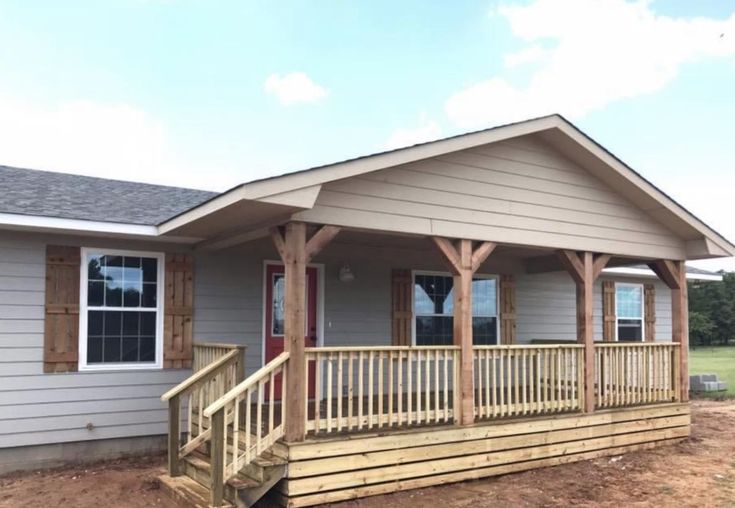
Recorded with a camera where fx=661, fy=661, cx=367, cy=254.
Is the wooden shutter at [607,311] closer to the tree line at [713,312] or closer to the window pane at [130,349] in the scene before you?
the window pane at [130,349]

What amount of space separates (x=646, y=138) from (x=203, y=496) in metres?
22.9

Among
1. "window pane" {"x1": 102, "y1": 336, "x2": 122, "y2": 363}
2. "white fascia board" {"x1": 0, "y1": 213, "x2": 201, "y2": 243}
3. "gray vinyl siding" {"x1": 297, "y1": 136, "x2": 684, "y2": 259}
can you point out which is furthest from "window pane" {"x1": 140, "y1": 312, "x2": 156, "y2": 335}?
"gray vinyl siding" {"x1": 297, "y1": 136, "x2": 684, "y2": 259}

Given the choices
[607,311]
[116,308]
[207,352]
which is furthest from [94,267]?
[607,311]

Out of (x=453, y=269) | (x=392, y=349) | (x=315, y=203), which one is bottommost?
(x=392, y=349)

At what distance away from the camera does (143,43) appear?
2550 centimetres

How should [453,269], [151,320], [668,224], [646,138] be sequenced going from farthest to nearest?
[646,138] < [668,224] < [151,320] < [453,269]

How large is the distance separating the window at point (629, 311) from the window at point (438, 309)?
353 cm

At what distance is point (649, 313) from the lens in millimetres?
13031

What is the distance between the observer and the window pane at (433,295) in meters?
9.77

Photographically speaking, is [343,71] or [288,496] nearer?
[288,496]

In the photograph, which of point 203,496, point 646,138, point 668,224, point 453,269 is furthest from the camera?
point 646,138

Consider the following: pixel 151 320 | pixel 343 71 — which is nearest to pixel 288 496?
pixel 151 320

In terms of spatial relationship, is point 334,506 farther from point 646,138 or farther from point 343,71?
point 343,71

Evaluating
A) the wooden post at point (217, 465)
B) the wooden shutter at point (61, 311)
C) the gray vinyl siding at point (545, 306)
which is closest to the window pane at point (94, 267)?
the wooden shutter at point (61, 311)
